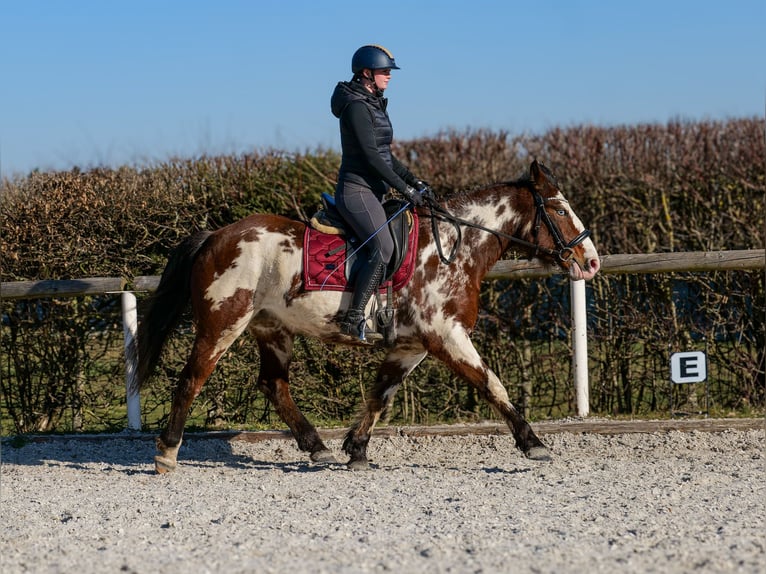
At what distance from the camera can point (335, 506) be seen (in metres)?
5.60

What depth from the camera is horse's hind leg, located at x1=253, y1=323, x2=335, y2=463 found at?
7.32 m

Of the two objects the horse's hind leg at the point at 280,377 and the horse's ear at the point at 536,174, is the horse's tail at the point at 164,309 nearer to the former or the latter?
the horse's hind leg at the point at 280,377

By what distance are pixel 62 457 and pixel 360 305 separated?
2.74 meters

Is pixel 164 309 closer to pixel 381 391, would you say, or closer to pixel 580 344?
pixel 381 391

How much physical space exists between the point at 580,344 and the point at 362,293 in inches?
93.2

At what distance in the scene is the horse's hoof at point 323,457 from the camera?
23.6 feet

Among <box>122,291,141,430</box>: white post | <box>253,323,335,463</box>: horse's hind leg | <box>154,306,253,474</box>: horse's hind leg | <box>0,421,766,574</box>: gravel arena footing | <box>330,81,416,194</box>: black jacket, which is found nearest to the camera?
<box>0,421,766,574</box>: gravel arena footing

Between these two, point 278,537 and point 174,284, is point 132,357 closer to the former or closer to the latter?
point 174,284

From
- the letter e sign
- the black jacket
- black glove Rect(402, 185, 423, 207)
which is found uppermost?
the black jacket

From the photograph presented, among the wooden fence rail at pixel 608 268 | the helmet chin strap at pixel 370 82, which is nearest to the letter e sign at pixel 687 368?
the wooden fence rail at pixel 608 268

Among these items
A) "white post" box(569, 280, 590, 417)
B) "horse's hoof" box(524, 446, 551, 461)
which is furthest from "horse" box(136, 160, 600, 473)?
"white post" box(569, 280, 590, 417)

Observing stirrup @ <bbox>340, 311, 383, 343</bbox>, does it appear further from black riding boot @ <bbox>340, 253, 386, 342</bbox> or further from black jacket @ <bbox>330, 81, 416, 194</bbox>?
black jacket @ <bbox>330, 81, 416, 194</bbox>

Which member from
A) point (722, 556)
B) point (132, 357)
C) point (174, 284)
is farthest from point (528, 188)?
point (722, 556)

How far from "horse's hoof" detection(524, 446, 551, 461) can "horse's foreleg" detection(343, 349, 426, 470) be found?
951 mm
